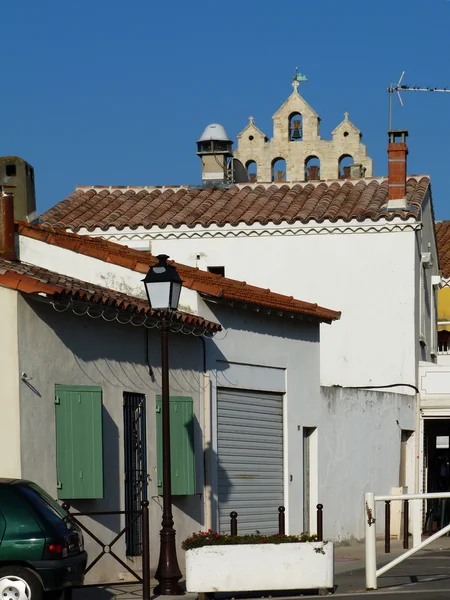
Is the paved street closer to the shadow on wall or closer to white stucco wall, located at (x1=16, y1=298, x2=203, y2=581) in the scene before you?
white stucco wall, located at (x1=16, y1=298, x2=203, y2=581)

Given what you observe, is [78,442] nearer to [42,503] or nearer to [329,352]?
[42,503]

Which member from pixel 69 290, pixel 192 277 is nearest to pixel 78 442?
pixel 69 290

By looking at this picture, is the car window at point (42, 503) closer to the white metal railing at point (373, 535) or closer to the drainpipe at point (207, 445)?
the white metal railing at point (373, 535)

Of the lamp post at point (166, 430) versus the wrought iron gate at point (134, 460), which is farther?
the wrought iron gate at point (134, 460)

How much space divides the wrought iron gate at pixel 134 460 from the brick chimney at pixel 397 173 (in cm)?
1261

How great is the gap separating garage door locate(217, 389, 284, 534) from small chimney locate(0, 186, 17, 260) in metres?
4.42

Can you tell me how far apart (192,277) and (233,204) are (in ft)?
35.1

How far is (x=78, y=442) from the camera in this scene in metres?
15.9

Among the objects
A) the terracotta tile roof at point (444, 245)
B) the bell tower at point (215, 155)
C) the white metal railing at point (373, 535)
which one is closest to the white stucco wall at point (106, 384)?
the white metal railing at point (373, 535)

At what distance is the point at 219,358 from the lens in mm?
20250

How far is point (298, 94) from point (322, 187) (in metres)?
40.1

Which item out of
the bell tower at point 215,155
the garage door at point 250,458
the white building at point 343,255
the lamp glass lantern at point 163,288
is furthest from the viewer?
the bell tower at point 215,155

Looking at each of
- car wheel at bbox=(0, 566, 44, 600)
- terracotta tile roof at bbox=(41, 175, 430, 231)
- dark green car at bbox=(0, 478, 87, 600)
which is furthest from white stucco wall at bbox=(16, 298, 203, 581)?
terracotta tile roof at bbox=(41, 175, 430, 231)

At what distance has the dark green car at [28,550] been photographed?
12391 mm
